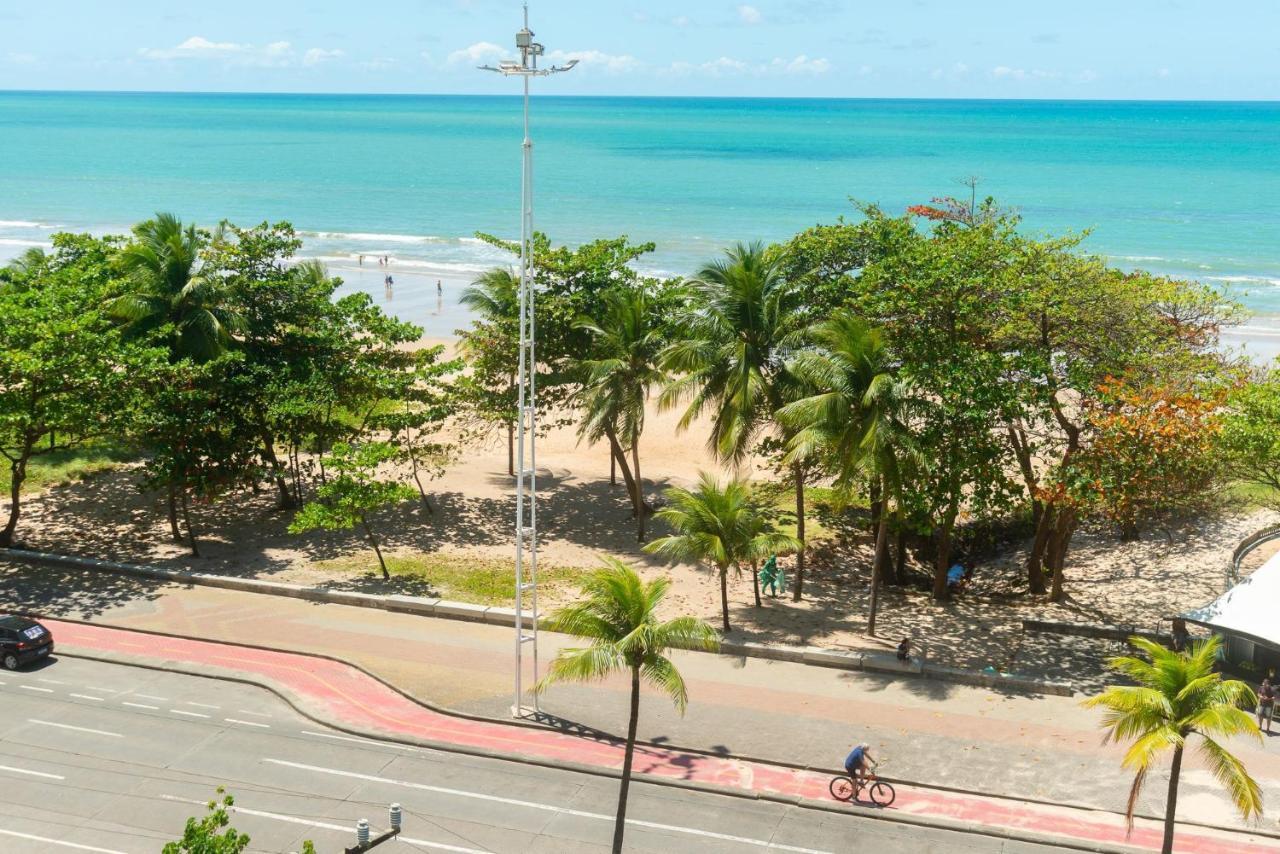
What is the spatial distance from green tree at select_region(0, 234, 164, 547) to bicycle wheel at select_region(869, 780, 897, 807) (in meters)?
21.0

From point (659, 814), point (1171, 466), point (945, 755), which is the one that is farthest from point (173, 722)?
point (1171, 466)

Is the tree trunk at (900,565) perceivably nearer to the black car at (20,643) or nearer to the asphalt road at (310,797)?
the asphalt road at (310,797)

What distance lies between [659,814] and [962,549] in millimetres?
17056

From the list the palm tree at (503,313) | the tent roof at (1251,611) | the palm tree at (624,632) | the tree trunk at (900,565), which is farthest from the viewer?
the palm tree at (503,313)

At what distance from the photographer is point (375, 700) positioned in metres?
24.2

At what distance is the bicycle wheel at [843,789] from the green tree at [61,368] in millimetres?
20396

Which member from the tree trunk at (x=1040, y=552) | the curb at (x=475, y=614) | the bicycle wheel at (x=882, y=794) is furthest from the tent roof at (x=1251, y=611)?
the bicycle wheel at (x=882, y=794)

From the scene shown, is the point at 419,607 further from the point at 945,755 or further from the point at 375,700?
the point at 945,755

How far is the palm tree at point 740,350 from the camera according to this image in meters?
28.8

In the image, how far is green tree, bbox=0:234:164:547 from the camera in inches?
1174

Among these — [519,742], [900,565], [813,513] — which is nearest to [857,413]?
[900,565]

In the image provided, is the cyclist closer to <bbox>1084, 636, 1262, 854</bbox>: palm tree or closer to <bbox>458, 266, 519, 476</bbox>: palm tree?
<bbox>1084, 636, 1262, 854</bbox>: palm tree

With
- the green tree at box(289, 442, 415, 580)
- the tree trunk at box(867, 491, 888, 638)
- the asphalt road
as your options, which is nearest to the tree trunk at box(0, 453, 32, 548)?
the green tree at box(289, 442, 415, 580)

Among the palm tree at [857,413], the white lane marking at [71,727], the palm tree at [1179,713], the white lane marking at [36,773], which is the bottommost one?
the white lane marking at [36,773]
